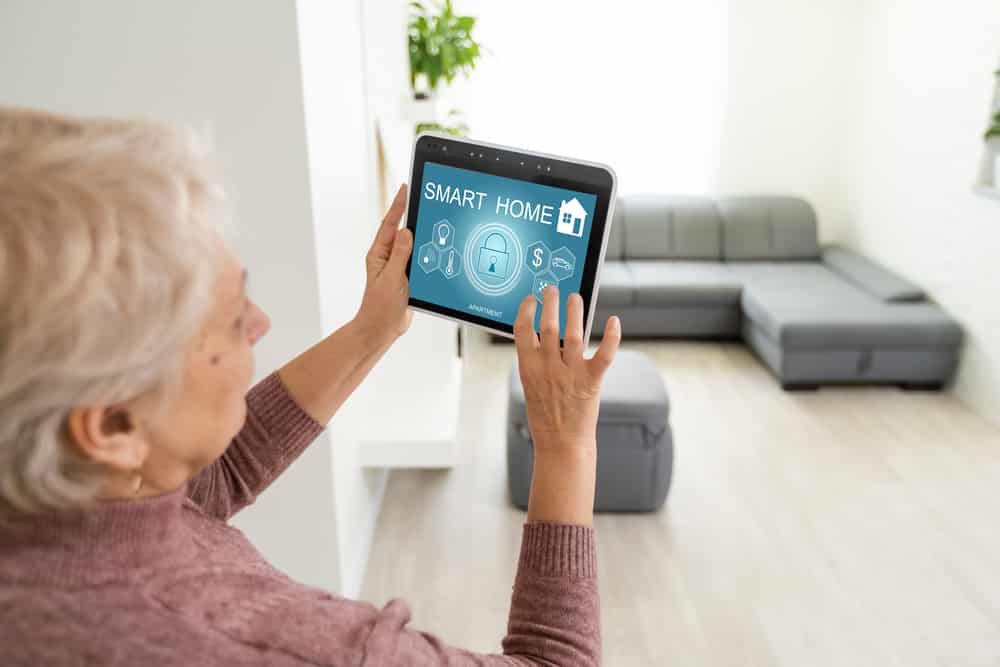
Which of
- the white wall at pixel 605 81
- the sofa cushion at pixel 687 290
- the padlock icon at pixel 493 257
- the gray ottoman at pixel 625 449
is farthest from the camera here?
the white wall at pixel 605 81

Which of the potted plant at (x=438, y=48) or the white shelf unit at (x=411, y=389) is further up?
the potted plant at (x=438, y=48)

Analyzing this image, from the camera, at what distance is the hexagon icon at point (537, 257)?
1.08 metres

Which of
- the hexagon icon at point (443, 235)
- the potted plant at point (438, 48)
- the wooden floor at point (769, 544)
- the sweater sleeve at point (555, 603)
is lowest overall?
the wooden floor at point (769, 544)

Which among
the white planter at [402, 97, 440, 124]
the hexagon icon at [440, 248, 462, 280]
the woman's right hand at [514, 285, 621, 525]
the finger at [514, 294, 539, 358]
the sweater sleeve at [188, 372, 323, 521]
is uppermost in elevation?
the white planter at [402, 97, 440, 124]

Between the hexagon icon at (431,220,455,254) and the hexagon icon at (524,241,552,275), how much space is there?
0.36 feet

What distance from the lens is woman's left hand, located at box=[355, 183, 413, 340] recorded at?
1.10 meters

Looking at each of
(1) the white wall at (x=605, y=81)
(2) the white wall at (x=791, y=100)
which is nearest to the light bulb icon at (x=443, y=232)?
(1) the white wall at (x=605, y=81)

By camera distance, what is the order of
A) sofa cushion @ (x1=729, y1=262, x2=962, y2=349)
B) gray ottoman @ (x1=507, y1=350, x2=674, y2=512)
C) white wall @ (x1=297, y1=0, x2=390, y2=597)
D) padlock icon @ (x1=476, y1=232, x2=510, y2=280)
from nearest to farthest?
padlock icon @ (x1=476, y1=232, x2=510, y2=280)
white wall @ (x1=297, y1=0, x2=390, y2=597)
gray ottoman @ (x1=507, y1=350, x2=674, y2=512)
sofa cushion @ (x1=729, y1=262, x2=962, y2=349)

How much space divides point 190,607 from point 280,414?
1.41 ft

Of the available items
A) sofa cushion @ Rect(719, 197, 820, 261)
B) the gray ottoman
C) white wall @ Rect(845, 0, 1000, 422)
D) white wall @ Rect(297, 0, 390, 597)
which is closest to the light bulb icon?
white wall @ Rect(297, 0, 390, 597)

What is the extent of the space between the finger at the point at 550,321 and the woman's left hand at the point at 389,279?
0.99 feet

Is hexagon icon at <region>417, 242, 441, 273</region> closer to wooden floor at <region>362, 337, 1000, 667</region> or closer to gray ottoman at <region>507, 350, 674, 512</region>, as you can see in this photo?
wooden floor at <region>362, 337, 1000, 667</region>

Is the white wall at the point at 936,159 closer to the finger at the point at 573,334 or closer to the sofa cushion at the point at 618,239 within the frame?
the sofa cushion at the point at 618,239

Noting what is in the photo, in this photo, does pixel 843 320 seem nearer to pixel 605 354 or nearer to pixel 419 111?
pixel 419 111
